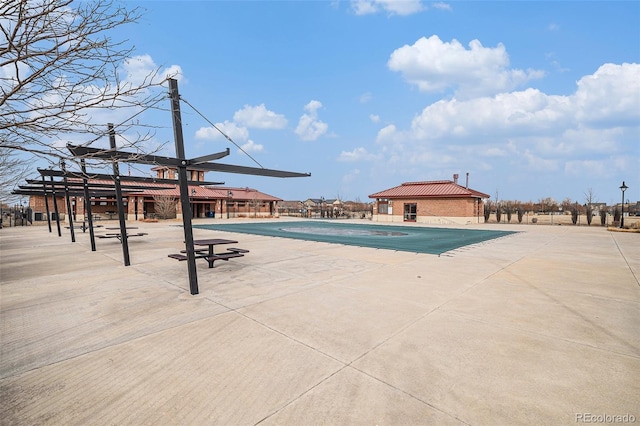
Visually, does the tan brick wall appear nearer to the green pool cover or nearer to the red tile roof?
the red tile roof

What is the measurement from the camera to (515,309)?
16.8ft

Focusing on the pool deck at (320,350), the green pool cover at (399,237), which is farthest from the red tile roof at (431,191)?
the pool deck at (320,350)

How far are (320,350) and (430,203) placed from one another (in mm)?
34609

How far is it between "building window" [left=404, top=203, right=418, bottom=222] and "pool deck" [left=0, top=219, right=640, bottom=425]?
30.0 meters

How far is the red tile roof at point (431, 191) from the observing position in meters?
33.8

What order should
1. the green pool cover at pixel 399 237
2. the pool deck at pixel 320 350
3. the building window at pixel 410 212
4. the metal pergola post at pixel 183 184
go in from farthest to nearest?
the building window at pixel 410 212 → the green pool cover at pixel 399 237 → the metal pergola post at pixel 183 184 → the pool deck at pixel 320 350

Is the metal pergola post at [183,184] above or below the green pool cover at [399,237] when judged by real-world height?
above

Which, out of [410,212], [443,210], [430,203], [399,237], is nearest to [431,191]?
[430,203]

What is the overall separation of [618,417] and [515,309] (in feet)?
9.08

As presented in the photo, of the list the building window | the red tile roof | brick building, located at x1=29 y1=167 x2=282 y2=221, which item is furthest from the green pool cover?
brick building, located at x1=29 y1=167 x2=282 y2=221

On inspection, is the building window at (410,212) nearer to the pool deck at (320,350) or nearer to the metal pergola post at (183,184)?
the pool deck at (320,350)

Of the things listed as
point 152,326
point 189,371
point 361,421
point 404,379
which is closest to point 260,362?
point 189,371

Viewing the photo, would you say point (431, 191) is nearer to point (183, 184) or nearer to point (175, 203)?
point (183, 184)

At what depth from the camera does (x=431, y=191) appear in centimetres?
3609
